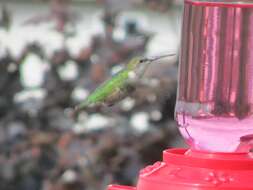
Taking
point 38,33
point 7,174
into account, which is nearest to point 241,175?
Result: point 7,174

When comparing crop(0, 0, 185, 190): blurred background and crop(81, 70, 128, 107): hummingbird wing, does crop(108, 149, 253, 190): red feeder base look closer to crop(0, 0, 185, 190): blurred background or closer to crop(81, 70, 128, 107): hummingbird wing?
crop(81, 70, 128, 107): hummingbird wing

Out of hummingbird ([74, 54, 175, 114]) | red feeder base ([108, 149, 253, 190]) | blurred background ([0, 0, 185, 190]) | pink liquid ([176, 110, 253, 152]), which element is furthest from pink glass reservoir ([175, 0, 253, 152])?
blurred background ([0, 0, 185, 190])

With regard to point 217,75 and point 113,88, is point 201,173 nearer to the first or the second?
point 217,75

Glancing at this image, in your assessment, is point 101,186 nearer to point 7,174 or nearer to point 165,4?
point 7,174

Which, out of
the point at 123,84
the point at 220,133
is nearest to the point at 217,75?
the point at 220,133

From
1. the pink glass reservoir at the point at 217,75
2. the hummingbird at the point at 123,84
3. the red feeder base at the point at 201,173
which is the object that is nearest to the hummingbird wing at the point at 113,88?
the hummingbird at the point at 123,84

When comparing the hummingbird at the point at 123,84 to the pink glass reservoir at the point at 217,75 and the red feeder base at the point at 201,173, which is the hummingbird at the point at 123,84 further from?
the red feeder base at the point at 201,173
